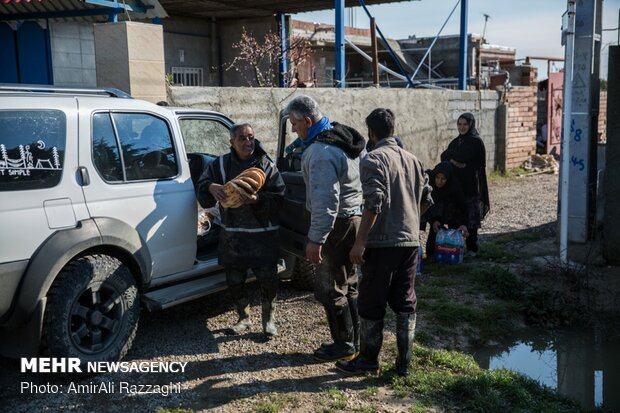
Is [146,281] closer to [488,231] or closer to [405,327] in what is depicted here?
[405,327]

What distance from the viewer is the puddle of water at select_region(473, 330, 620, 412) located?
17.3ft

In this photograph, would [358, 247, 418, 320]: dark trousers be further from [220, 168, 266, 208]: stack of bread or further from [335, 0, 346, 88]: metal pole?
[335, 0, 346, 88]: metal pole

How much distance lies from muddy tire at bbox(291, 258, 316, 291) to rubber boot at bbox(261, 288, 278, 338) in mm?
1048

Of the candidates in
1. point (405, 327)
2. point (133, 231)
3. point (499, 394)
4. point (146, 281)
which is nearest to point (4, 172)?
point (133, 231)

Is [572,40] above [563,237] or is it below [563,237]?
above

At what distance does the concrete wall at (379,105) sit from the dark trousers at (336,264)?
3917 mm

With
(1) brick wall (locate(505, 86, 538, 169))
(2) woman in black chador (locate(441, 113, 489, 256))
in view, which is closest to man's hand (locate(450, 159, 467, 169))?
(2) woman in black chador (locate(441, 113, 489, 256))

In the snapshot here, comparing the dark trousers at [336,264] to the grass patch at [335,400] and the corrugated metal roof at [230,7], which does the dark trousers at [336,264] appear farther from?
the corrugated metal roof at [230,7]

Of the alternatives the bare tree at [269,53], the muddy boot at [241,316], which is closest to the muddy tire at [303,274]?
the muddy boot at [241,316]

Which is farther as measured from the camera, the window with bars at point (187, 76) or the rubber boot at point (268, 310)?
the window with bars at point (187, 76)

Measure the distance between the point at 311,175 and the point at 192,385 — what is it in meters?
1.65

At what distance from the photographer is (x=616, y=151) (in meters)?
7.38

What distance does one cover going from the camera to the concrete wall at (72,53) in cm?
1010

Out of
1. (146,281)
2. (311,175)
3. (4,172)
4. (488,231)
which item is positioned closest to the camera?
(4,172)
